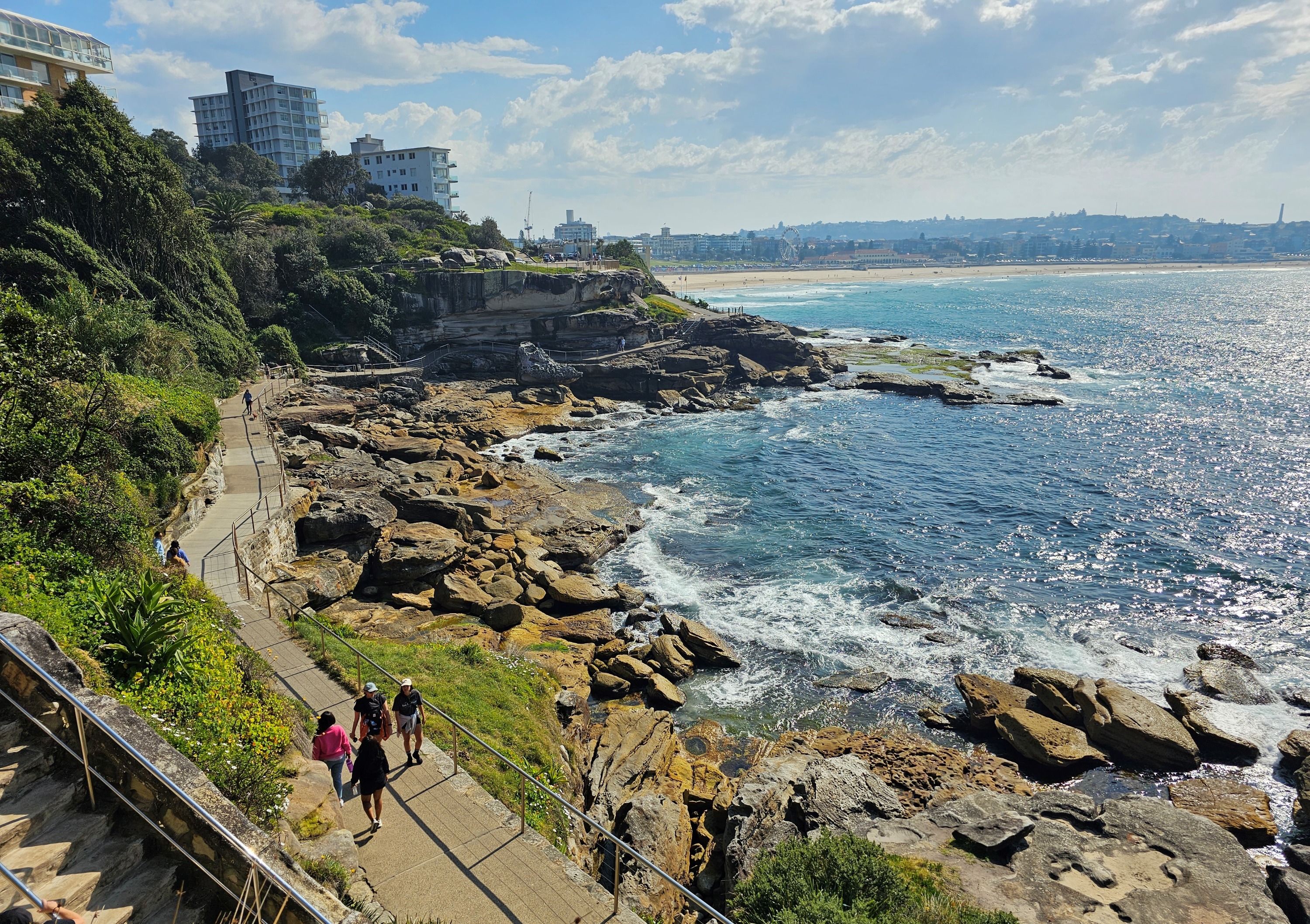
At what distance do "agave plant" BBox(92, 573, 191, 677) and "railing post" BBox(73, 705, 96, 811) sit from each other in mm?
2706

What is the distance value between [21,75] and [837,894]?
55659mm

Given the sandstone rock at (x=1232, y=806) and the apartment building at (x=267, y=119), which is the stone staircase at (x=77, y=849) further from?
the apartment building at (x=267, y=119)

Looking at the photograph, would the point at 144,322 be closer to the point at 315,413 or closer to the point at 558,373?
the point at 315,413

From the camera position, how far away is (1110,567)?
28.7m

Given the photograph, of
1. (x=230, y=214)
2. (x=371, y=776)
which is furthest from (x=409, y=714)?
(x=230, y=214)

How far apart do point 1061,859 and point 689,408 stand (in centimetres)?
4504

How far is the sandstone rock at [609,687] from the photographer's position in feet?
66.1

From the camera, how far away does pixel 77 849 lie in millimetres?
6316

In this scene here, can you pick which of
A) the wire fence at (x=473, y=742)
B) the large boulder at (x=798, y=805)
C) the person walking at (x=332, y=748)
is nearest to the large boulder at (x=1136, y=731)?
the large boulder at (x=798, y=805)

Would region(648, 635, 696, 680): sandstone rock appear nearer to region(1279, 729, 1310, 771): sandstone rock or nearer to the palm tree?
region(1279, 729, 1310, 771): sandstone rock

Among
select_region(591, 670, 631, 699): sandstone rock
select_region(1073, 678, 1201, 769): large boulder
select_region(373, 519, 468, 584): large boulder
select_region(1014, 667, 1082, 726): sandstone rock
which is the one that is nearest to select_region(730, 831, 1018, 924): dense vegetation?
select_region(591, 670, 631, 699): sandstone rock

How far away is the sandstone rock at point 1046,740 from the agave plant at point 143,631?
19.0 metres

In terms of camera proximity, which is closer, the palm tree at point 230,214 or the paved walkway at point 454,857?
the paved walkway at point 454,857

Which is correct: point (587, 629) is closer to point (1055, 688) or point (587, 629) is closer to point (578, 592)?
point (578, 592)
